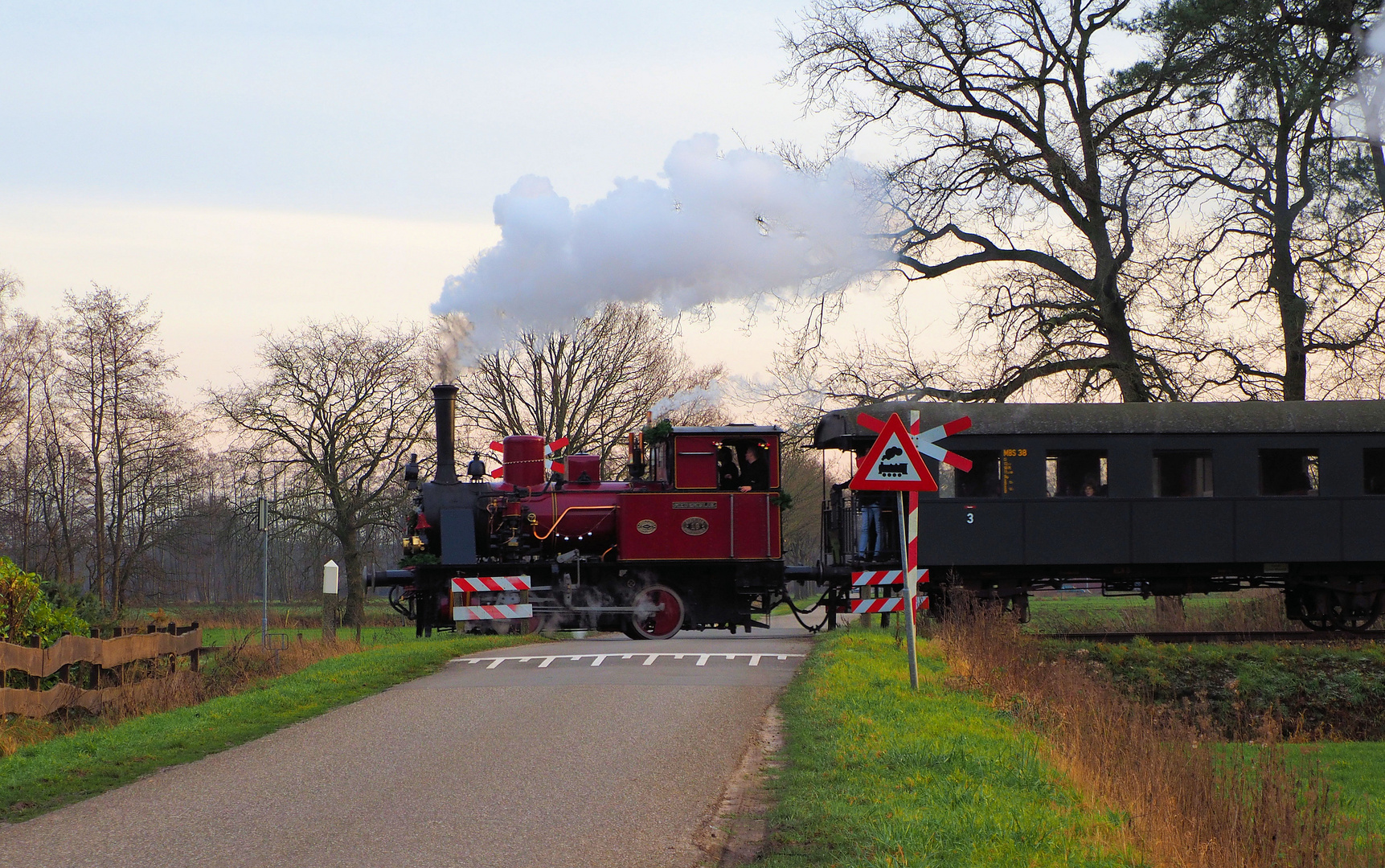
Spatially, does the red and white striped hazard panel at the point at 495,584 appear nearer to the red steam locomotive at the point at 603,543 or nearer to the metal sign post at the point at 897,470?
the red steam locomotive at the point at 603,543

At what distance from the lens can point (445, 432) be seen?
18.6m

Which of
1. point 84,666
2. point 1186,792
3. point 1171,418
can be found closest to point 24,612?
point 84,666

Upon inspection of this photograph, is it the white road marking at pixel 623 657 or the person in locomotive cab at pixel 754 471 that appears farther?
the person in locomotive cab at pixel 754 471

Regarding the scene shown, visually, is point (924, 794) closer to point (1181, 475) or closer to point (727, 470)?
point (727, 470)

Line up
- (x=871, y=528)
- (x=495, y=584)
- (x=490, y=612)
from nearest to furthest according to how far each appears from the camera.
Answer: (x=490, y=612), (x=495, y=584), (x=871, y=528)

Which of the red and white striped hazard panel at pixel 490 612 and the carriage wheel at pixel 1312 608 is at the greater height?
the red and white striped hazard panel at pixel 490 612

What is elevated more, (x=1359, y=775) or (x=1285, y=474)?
(x=1285, y=474)

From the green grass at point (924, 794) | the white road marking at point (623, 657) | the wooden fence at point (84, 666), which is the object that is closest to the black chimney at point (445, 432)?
the white road marking at point (623, 657)

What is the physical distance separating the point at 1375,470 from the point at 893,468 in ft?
38.2

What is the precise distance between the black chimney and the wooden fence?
4.72 metres

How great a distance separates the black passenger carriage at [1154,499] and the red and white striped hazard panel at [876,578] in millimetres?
294

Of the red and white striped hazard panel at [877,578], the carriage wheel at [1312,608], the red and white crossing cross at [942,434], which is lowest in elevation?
the carriage wheel at [1312,608]

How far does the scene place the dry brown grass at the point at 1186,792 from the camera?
6.62m

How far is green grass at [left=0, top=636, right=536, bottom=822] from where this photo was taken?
8.04m
